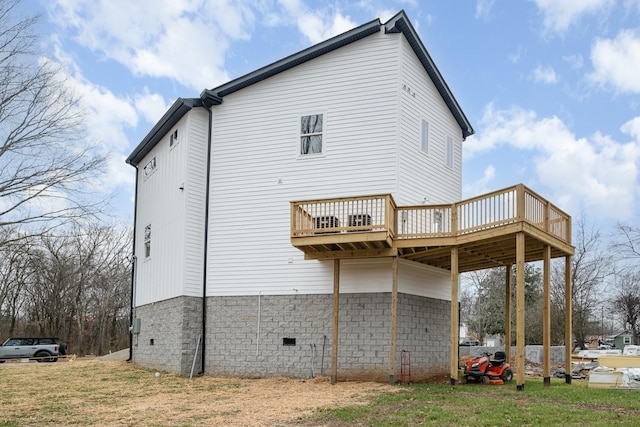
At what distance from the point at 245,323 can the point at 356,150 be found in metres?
5.54

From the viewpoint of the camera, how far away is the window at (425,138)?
16828 millimetres

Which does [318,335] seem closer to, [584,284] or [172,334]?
[172,334]

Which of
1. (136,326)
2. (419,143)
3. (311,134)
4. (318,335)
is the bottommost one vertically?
(136,326)

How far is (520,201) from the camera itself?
493 inches

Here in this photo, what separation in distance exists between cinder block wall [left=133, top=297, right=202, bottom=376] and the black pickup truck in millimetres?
9489

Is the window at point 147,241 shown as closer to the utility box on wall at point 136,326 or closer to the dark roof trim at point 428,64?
the utility box on wall at point 136,326

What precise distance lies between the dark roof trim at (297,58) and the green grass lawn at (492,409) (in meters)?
9.15

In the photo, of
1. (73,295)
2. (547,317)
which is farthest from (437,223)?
(73,295)

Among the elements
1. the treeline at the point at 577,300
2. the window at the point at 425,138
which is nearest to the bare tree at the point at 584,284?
the treeline at the point at 577,300

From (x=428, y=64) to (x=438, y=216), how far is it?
4.52 metres

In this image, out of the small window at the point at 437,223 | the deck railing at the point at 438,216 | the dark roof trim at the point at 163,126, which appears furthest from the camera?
the dark roof trim at the point at 163,126

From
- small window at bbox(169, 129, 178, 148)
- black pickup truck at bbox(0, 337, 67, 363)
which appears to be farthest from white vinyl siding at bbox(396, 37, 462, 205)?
black pickup truck at bbox(0, 337, 67, 363)

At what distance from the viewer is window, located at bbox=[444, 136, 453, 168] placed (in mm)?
18297

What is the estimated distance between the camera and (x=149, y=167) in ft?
72.5
